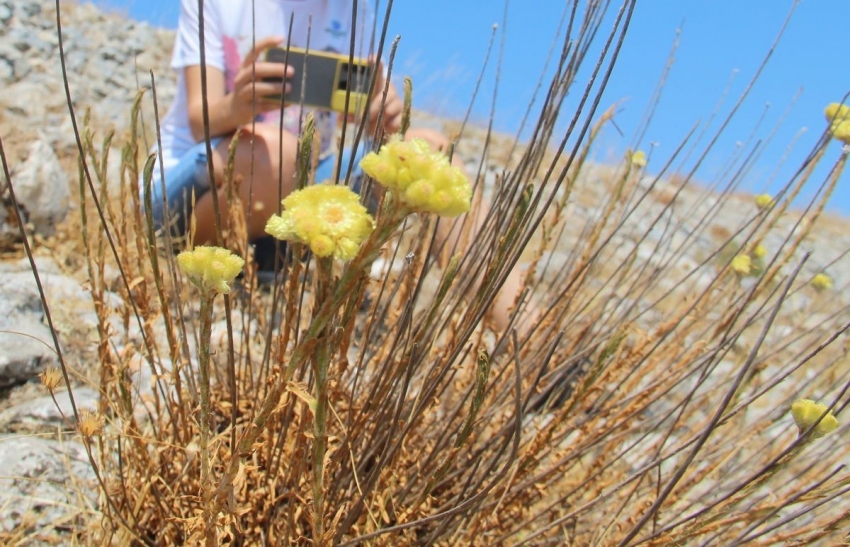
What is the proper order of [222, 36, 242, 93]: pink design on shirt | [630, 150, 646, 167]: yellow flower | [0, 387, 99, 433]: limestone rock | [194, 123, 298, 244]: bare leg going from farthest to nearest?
[222, 36, 242, 93]: pink design on shirt < [194, 123, 298, 244]: bare leg < [630, 150, 646, 167]: yellow flower < [0, 387, 99, 433]: limestone rock

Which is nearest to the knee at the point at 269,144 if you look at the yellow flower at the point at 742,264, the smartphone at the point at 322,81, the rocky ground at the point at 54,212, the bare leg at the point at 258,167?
the bare leg at the point at 258,167

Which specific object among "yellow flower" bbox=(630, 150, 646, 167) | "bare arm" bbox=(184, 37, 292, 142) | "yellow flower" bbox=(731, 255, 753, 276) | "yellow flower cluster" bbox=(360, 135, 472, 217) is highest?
"yellow flower cluster" bbox=(360, 135, 472, 217)

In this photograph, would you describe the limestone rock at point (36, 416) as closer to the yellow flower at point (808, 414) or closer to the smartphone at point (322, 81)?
the smartphone at point (322, 81)

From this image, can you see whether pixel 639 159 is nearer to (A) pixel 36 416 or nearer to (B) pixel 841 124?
(B) pixel 841 124

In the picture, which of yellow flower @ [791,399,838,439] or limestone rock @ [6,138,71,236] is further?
limestone rock @ [6,138,71,236]

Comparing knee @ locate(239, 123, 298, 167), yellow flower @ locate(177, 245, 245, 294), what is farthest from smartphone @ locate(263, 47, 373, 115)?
yellow flower @ locate(177, 245, 245, 294)

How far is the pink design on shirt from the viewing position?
1.69 meters

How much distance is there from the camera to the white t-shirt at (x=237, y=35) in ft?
5.41

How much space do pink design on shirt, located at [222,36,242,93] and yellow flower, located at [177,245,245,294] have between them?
1.42 metres

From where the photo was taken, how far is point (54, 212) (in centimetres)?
179

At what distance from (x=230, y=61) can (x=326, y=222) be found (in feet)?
5.05

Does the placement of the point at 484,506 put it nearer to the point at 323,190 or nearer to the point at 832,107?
the point at 323,190

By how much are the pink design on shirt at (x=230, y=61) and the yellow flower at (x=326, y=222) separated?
1.48 m

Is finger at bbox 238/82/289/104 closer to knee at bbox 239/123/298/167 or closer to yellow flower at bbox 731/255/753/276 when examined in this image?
knee at bbox 239/123/298/167
